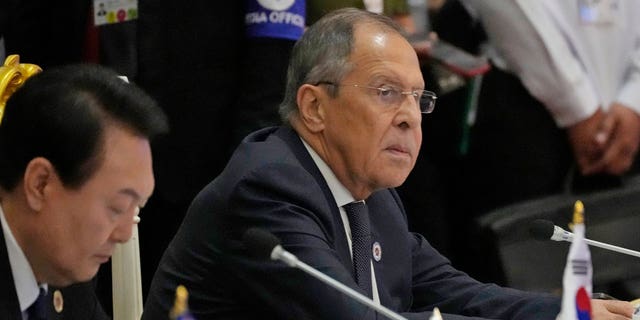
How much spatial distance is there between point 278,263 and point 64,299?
0.42 m

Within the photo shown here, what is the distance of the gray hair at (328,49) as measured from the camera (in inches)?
117

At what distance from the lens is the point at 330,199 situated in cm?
294

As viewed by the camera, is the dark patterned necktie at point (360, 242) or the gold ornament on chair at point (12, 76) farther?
the dark patterned necktie at point (360, 242)

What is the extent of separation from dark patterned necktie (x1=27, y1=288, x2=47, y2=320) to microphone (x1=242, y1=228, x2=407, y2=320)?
1.31 ft

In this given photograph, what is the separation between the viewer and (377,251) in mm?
3039

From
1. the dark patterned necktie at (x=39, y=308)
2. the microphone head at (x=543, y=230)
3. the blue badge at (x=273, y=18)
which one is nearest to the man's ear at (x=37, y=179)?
the dark patterned necktie at (x=39, y=308)

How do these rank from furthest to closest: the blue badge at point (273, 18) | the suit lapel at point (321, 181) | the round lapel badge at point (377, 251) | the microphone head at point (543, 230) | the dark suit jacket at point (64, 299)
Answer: the blue badge at point (273, 18) < the round lapel badge at point (377, 251) < the suit lapel at point (321, 181) < the microphone head at point (543, 230) < the dark suit jacket at point (64, 299)

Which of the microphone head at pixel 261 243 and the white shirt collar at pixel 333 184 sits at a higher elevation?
the microphone head at pixel 261 243

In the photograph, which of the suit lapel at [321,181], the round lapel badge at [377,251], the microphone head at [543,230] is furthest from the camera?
the round lapel badge at [377,251]

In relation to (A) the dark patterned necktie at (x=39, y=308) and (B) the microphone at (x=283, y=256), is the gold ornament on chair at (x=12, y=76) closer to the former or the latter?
(A) the dark patterned necktie at (x=39, y=308)

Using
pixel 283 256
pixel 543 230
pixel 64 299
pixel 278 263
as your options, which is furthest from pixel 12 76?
pixel 543 230

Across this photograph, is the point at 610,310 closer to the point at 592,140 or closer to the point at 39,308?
the point at 39,308

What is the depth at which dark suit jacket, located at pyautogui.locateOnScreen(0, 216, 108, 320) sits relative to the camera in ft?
7.90

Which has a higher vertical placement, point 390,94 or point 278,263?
point 390,94
